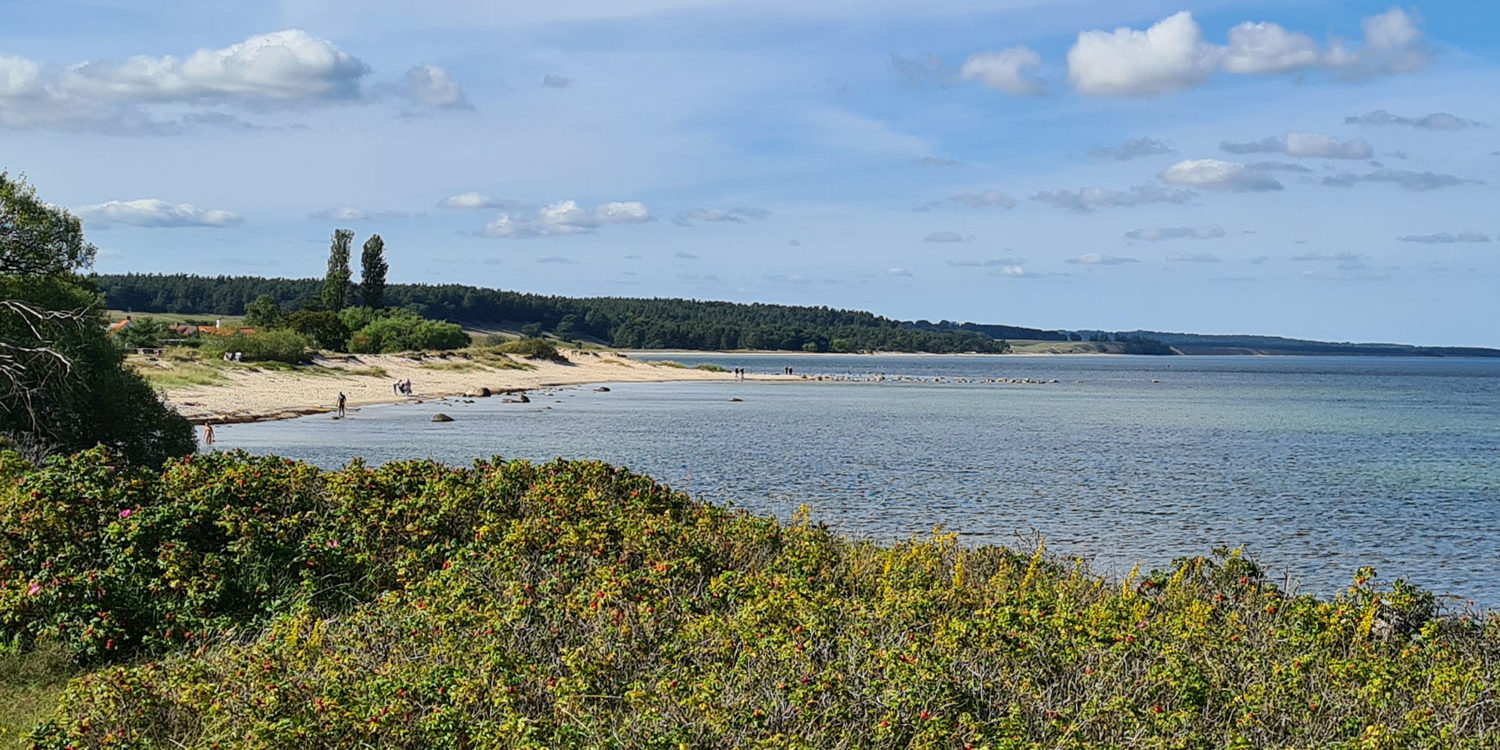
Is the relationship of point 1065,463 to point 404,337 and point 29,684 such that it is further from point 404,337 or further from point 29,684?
point 404,337

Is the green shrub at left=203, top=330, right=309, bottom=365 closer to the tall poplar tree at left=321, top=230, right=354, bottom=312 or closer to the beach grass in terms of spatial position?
the tall poplar tree at left=321, top=230, right=354, bottom=312

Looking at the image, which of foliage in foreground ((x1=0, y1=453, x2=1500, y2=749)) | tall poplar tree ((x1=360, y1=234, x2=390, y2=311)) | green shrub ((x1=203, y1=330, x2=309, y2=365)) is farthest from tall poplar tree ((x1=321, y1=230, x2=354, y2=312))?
foliage in foreground ((x1=0, y1=453, x2=1500, y2=749))

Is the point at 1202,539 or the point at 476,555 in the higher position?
the point at 476,555

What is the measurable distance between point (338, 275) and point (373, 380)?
47886mm

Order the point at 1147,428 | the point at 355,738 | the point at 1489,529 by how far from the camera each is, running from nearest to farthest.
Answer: the point at 355,738 → the point at 1489,529 → the point at 1147,428

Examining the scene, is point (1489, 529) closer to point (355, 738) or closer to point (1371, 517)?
point (1371, 517)

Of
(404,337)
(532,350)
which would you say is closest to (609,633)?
(404,337)

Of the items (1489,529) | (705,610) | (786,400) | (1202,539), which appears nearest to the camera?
(705,610)

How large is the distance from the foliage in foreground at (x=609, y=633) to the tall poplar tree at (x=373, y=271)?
422 ft

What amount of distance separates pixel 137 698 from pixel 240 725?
2.93 ft

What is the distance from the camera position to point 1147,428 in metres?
69.5

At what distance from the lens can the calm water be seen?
2806 cm

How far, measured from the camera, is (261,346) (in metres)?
86.6

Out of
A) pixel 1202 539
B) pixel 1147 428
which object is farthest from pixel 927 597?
pixel 1147 428
